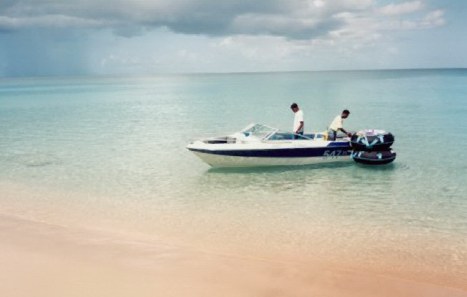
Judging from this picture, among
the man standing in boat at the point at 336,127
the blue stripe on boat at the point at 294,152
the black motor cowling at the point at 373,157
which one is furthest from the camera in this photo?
the man standing in boat at the point at 336,127

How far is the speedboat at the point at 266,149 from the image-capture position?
17.4 metres

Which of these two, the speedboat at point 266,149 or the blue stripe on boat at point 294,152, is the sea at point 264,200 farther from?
the blue stripe on boat at point 294,152

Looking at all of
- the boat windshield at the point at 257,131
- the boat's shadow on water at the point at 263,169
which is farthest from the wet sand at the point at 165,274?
the boat windshield at the point at 257,131

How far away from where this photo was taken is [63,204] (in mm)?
13906

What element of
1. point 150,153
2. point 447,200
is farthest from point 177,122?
point 447,200

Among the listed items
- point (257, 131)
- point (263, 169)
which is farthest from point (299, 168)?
point (257, 131)

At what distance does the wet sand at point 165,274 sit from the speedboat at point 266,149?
8028mm

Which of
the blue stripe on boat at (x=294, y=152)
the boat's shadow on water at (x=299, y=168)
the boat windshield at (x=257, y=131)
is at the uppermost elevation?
the boat windshield at (x=257, y=131)

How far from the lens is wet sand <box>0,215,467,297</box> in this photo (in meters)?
7.30

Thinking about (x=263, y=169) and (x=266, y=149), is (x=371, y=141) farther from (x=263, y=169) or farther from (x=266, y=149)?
(x=263, y=169)

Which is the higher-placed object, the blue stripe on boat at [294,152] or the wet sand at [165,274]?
the blue stripe on boat at [294,152]

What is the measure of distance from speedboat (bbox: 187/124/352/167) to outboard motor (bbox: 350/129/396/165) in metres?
0.31

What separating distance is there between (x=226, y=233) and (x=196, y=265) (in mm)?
2664

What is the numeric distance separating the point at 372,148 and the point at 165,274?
12.5 m
